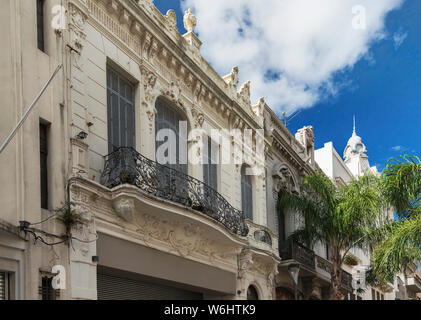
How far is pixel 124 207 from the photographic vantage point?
12586 millimetres

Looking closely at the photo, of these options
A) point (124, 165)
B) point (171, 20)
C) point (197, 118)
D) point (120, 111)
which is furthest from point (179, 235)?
point (171, 20)

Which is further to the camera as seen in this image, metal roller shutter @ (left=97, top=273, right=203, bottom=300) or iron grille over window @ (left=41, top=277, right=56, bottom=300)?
metal roller shutter @ (left=97, top=273, right=203, bottom=300)

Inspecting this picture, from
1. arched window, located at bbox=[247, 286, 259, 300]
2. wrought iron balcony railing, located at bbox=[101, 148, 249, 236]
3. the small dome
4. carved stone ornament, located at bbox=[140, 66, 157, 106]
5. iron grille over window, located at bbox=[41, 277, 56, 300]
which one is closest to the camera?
iron grille over window, located at bbox=[41, 277, 56, 300]

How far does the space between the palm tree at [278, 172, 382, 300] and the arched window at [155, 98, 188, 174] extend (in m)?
6.84

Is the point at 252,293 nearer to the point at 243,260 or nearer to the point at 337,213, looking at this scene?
the point at 243,260

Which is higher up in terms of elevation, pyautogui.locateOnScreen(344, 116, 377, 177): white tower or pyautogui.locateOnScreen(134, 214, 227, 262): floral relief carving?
pyautogui.locateOnScreen(344, 116, 377, 177): white tower

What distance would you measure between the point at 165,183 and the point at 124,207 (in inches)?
74.8

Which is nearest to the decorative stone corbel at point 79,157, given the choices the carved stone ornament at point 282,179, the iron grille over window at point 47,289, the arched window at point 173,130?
the iron grille over window at point 47,289

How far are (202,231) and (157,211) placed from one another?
238cm

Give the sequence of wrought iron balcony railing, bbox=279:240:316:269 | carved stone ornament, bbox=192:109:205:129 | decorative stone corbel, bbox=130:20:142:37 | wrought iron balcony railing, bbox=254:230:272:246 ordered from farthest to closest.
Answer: wrought iron balcony railing, bbox=279:240:316:269
wrought iron balcony railing, bbox=254:230:272:246
carved stone ornament, bbox=192:109:205:129
decorative stone corbel, bbox=130:20:142:37

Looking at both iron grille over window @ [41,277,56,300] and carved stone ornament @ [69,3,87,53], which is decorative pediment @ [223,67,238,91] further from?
iron grille over window @ [41,277,56,300]

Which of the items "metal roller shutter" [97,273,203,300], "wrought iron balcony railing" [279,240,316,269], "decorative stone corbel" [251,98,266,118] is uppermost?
"decorative stone corbel" [251,98,266,118]

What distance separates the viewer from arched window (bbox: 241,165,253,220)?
68.9 ft

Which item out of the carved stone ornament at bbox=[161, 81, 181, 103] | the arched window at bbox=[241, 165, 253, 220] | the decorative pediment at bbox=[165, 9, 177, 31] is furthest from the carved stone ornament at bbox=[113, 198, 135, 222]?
the arched window at bbox=[241, 165, 253, 220]
